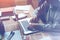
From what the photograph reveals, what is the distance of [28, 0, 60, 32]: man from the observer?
1.30m

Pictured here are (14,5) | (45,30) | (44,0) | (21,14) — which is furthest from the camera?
(14,5)

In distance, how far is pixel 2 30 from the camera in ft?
4.56

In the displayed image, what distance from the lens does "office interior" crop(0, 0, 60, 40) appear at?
1286 mm

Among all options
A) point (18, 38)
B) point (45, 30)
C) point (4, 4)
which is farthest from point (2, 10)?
point (45, 30)

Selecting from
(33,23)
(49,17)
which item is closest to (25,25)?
(33,23)

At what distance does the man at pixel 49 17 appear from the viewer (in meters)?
1.30

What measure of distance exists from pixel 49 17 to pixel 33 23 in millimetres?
127

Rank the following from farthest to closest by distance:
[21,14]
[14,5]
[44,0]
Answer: [14,5] < [21,14] < [44,0]

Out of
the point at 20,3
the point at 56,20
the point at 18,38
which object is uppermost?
the point at 20,3

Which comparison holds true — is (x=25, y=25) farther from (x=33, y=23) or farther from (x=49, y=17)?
(x=49, y=17)

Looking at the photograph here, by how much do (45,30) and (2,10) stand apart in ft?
1.74

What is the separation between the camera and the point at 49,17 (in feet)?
4.46

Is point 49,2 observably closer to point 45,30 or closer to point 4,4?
point 45,30

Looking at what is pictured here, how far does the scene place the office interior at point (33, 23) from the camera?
1286 millimetres
